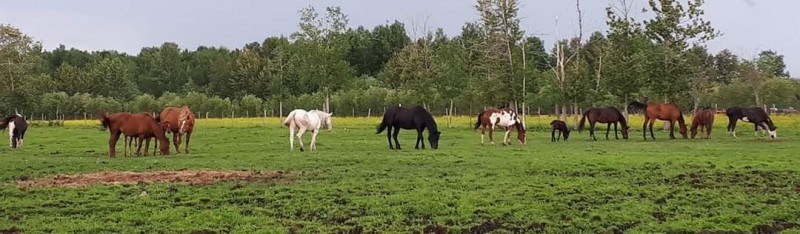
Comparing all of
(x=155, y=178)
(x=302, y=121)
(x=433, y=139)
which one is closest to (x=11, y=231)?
(x=155, y=178)

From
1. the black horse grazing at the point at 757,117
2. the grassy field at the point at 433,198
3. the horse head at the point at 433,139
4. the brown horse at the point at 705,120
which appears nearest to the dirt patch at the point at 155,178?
the grassy field at the point at 433,198

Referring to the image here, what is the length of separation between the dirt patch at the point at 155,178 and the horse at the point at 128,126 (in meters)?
5.70

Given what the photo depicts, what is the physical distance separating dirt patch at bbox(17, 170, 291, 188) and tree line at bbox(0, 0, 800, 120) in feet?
108

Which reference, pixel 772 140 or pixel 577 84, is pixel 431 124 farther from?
pixel 577 84

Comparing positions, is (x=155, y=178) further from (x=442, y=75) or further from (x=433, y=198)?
(x=442, y=75)

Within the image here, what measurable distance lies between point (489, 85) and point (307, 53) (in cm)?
1872

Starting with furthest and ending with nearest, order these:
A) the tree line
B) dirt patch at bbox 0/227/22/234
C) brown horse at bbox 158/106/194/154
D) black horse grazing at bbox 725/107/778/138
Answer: the tree line → black horse grazing at bbox 725/107/778/138 → brown horse at bbox 158/106/194/154 → dirt patch at bbox 0/227/22/234

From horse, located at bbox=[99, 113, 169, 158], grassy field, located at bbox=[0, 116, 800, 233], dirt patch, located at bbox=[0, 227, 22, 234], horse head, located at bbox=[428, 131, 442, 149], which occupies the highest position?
horse, located at bbox=[99, 113, 169, 158]

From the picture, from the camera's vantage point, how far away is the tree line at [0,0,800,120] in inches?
1810

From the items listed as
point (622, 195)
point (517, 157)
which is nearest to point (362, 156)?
point (517, 157)

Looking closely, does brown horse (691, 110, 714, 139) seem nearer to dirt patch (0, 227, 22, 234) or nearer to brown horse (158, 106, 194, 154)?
brown horse (158, 106, 194, 154)

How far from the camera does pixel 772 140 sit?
3041 centimetres

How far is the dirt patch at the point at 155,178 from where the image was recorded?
14508 mm

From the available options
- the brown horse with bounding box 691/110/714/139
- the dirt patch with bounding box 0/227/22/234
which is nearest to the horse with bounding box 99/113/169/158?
the dirt patch with bounding box 0/227/22/234
